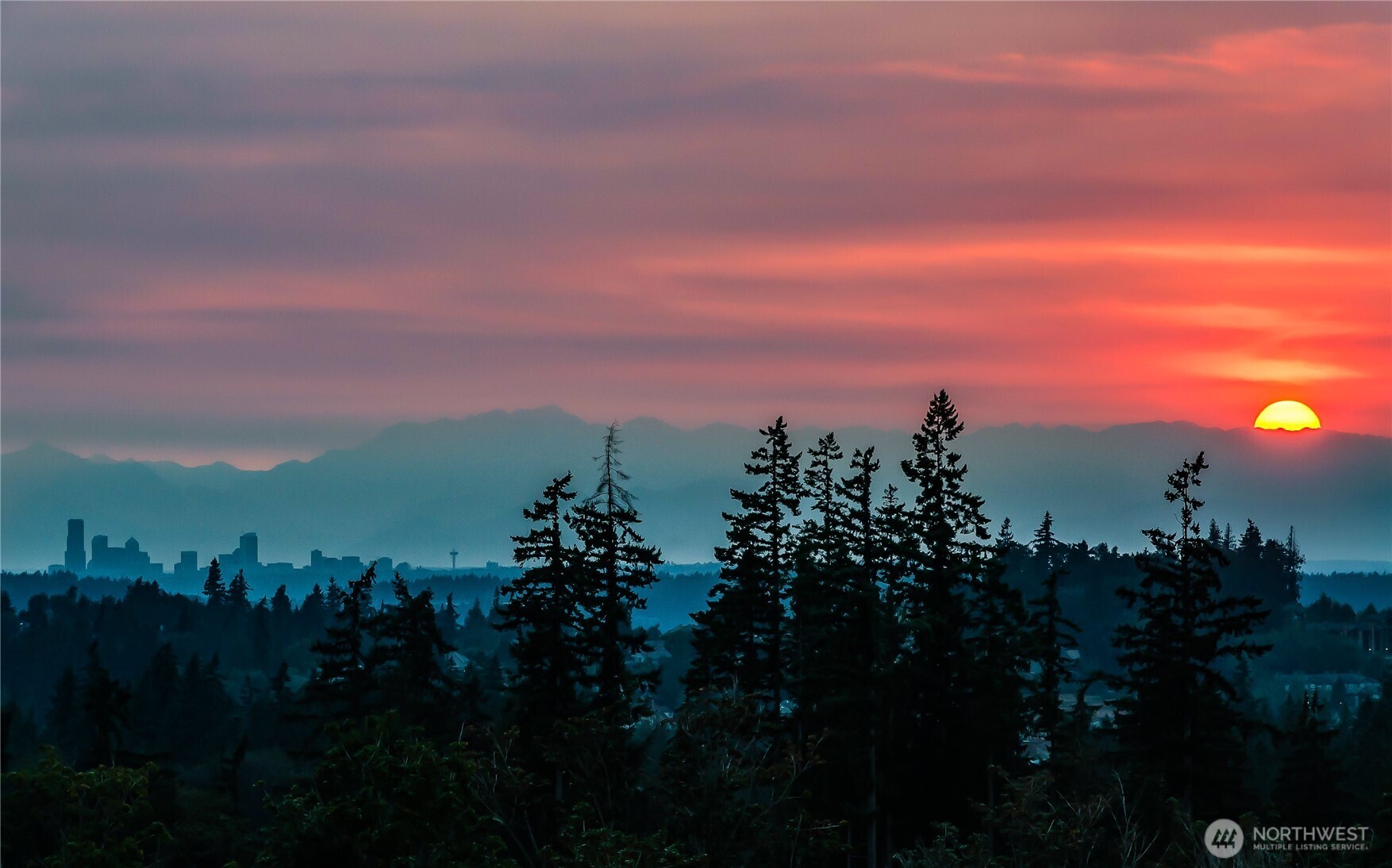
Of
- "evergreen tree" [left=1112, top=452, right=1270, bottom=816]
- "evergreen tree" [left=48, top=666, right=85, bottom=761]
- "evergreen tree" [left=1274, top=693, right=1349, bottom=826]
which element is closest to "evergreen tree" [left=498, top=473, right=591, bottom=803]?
"evergreen tree" [left=1112, top=452, right=1270, bottom=816]

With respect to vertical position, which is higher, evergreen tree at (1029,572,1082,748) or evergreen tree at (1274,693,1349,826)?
evergreen tree at (1029,572,1082,748)

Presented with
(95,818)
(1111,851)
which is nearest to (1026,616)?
(1111,851)

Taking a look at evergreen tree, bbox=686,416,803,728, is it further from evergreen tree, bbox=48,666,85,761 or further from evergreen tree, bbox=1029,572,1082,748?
evergreen tree, bbox=48,666,85,761

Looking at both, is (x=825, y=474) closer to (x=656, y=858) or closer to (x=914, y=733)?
(x=914, y=733)

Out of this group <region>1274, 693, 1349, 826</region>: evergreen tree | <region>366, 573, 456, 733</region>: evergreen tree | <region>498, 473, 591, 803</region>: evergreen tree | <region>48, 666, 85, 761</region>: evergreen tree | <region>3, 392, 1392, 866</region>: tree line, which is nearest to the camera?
<region>3, 392, 1392, 866</region>: tree line

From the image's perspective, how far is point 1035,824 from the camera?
3981 cm

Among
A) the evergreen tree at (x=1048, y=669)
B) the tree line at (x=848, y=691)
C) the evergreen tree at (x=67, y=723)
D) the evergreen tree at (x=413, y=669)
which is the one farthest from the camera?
the evergreen tree at (x=67, y=723)

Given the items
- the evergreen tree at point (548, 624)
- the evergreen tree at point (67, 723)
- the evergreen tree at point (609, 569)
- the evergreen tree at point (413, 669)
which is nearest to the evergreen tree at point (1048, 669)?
the evergreen tree at point (609, 569)

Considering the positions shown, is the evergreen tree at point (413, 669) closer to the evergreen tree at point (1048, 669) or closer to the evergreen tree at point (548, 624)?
the evergreen tree at point (548, 624)

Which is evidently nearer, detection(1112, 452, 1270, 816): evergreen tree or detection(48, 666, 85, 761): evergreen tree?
detection(1112, 452, 1270, 816): evergreen tree

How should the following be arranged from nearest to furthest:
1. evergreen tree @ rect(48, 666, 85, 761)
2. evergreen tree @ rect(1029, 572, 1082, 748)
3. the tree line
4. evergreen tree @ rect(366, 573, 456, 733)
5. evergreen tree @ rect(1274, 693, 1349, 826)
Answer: the tree line, evergreen tree @ rect(1029, 572, 1082, 748), evergreen tree @ rect(366, 573, 456, 733), evergreen tree @ rect(1274, 693, 1349, 826), evergreen tree @ rect(48, 666, 85, 761)

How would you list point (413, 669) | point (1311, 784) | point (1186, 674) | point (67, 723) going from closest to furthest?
point (1186, 674), point (413, 669), point (1311, 784), point (67, 723)

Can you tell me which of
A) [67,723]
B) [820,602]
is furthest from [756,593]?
[67,723]

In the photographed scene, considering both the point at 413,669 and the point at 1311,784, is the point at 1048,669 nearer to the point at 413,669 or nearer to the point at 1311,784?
the point at 1311,784
